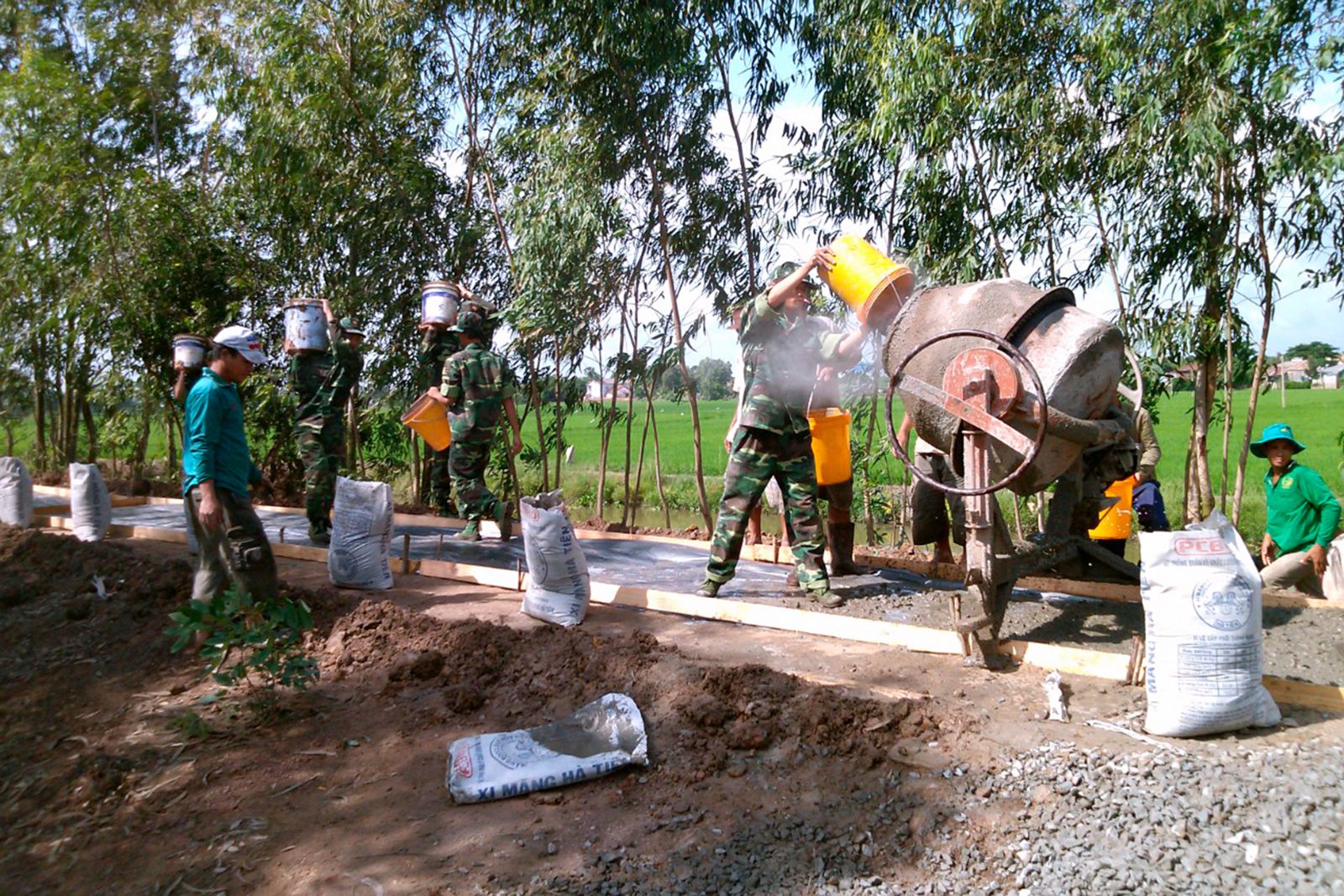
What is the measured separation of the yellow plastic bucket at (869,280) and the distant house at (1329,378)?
43959 millimetres

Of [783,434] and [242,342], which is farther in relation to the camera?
[783,434]

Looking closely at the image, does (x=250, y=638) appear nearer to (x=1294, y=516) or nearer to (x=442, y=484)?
(x=442, y=484)

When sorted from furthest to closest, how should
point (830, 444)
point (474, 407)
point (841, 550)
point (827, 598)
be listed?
point (474, 407)
point (841, 550)
point (830, 444)
point (827, 598)

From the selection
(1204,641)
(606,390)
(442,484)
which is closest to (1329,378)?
(606,390)

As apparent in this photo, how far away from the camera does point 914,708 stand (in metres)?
3.59

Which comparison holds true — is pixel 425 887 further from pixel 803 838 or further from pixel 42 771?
pixel 42 771

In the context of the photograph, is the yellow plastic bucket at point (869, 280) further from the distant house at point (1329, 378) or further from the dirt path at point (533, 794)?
the distant house at point (1329, 378)

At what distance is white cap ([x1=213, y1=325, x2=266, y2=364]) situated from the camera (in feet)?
16.3

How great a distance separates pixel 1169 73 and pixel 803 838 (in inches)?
237

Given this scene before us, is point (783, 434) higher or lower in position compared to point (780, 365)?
lower

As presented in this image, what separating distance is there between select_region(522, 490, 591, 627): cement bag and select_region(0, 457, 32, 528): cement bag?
6577mm

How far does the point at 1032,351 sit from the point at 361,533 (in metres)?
4.16

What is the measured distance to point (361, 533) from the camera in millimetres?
5961

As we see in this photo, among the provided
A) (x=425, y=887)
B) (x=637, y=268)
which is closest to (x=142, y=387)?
(x=637, y=268)
